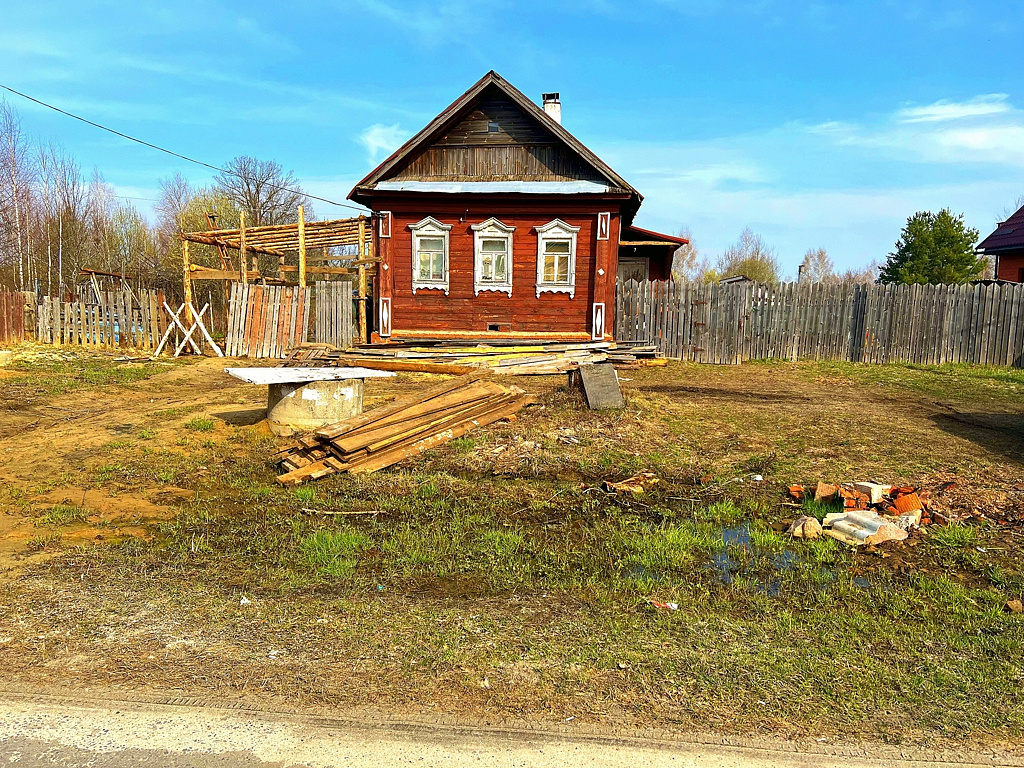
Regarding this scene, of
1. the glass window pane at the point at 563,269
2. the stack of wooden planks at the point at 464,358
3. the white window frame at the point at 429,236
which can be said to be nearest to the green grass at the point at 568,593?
the stack of wooden planks at the point at 464,358

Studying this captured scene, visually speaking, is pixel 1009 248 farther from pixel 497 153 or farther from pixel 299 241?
pixel 299 241

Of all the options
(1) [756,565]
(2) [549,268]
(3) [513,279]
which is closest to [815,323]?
(2) [549,268]

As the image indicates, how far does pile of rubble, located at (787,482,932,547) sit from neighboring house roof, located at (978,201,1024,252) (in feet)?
72.4

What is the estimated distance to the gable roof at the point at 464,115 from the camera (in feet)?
52.4

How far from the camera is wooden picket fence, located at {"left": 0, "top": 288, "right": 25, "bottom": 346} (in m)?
19.9

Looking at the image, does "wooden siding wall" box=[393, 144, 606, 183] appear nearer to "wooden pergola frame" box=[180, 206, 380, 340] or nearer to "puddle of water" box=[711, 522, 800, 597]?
"wooden pergola frame" box=[180, 206, 380, 340]

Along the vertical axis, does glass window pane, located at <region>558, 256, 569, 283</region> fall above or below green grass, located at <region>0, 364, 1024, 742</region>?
above

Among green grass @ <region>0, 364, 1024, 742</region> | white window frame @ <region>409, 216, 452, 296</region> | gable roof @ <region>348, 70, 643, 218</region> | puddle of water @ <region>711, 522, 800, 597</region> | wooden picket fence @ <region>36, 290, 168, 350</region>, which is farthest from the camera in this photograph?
wooden picket fence @ <region>36, 290, 168, 350</region>

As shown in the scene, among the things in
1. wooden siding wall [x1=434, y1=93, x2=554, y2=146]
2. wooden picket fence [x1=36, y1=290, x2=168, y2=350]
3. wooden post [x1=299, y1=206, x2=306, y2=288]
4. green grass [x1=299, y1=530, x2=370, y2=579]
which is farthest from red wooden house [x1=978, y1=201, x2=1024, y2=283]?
wooden picket fence [x1=36, y1=290, x2=168, y2=350]

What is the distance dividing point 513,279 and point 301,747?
14.8 meters

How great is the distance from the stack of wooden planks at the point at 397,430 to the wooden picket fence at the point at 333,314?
933 cm

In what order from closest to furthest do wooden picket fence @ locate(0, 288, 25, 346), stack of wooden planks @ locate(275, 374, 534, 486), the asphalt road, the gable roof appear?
1. the asphalt road
2. stack of wooden planks @ locate(275, 374, 534, 486)
3. the gable roof
4. wooden picket fence @ locate(0, 288, 25, 346)

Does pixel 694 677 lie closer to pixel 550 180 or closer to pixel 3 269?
pixel 550 180

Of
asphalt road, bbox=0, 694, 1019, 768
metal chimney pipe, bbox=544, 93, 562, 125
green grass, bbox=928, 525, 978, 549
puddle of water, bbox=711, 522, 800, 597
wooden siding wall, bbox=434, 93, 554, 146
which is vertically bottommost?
asphalt road, bbox=0, 694, 1019, 768
